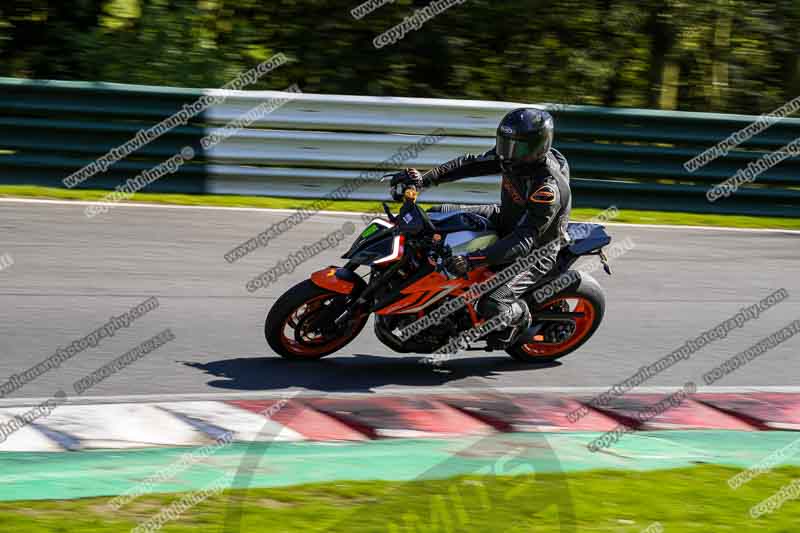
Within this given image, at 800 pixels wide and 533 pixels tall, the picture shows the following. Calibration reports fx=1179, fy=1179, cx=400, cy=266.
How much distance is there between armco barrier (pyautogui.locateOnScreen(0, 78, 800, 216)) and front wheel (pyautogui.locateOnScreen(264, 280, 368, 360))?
19.1 feet

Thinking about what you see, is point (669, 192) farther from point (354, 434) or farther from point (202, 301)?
point (354, 434)

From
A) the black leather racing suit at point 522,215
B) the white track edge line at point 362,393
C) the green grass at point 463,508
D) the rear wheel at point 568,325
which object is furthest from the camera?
the rear wheel at point 568,325

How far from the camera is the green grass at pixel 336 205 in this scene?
42.7 feet

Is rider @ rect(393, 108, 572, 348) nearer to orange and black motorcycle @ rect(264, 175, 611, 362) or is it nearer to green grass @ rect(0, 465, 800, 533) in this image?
orange and black motorcycle @ rect(264, 175, 611, 362)

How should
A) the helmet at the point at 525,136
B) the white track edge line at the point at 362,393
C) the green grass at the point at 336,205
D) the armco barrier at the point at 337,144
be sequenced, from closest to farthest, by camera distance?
the white track edge line at the point at 362,393, the helmet at the point at 525,136, the green grass at the point at 336,205, the armco barrier at the point at 337,144

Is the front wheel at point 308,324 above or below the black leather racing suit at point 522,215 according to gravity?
below

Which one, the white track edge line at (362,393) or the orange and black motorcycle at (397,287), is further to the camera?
the orange and black motorcycle at (397,287)

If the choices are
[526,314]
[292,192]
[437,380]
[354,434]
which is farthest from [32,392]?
[292,192]

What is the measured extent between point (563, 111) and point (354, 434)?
8458 mm

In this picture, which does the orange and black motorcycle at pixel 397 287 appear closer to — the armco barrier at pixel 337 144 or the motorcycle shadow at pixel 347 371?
the motorcycle shadow at pixel 347 371

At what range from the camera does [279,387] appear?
7609mm

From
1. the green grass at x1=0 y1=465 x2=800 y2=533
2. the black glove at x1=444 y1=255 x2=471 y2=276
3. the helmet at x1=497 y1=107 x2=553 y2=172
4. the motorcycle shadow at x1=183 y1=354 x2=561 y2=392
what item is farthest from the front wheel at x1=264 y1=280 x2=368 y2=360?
the green grass at x1=0 y1=465 x2=800 y2=533

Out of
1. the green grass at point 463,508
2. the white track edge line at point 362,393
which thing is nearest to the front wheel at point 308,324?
the white track edge line at point 362,393

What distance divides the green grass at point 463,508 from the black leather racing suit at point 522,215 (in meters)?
1.92
